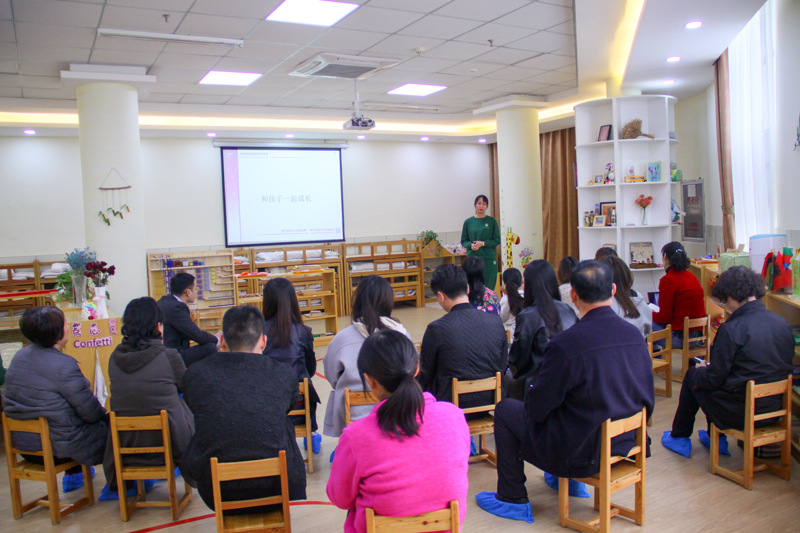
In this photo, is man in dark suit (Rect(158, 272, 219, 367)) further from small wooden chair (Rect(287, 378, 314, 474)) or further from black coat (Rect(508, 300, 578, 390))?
black coat (Rect(508, 300, 578, 390))

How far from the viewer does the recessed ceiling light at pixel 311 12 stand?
4312mm

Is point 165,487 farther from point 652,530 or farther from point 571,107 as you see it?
point 571,107

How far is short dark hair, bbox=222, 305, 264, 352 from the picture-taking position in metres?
2.30

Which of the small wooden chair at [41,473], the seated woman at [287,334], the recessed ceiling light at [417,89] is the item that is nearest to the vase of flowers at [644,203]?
the recessed ceiling light at [417,89]

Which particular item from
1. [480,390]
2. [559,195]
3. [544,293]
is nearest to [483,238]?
[559,195]

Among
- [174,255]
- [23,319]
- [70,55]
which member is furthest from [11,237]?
[23,319]

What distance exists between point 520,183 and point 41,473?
6.62 meters

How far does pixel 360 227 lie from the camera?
9.94m

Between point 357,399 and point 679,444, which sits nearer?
point 357,399

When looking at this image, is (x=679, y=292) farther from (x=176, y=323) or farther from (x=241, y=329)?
(x=176, y=323)

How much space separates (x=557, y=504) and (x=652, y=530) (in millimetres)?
467

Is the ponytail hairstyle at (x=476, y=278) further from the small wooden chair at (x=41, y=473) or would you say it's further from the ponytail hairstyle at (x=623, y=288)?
the small wooden chair at (x=41, y=473)

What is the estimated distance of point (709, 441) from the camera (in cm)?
350

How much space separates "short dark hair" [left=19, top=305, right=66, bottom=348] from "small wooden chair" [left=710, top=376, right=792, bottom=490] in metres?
3.50
